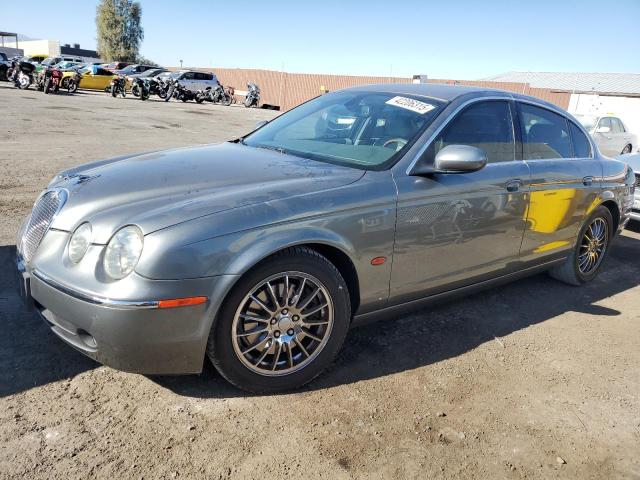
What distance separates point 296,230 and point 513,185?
72.2 inches

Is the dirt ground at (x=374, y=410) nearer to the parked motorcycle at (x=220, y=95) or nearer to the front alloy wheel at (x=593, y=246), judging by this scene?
the front alloy wheel at (x=593, y=246)

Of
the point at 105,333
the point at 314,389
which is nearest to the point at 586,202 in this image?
the point at 314,389

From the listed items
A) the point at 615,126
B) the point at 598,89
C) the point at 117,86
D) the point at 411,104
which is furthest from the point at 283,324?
the point at 598,89

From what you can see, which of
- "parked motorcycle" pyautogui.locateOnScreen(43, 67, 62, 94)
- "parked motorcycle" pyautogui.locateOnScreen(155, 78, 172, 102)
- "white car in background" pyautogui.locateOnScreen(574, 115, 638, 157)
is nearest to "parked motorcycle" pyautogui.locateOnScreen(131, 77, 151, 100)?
"parked motorcycle" pyautogui.locateOnScreen(155, 78, 172, 102)

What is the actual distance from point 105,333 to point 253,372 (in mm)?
764

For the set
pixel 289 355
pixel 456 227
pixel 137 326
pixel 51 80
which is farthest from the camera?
pixel 51 80

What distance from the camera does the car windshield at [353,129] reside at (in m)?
3.38

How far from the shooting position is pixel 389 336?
3609 millimetres

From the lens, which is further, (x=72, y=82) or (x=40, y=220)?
(x=72, y=82)

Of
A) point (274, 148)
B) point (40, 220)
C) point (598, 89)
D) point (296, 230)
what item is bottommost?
point (40, 220)

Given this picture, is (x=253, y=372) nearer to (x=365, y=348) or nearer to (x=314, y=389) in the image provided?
(x=314, y=389)

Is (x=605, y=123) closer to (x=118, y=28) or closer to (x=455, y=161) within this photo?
(x=455, y=161)

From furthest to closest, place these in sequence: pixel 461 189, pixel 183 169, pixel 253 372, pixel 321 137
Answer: pixel 321 137, pixel 461 189, pixel 183 169, pixel 253 372

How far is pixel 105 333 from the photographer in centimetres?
240
